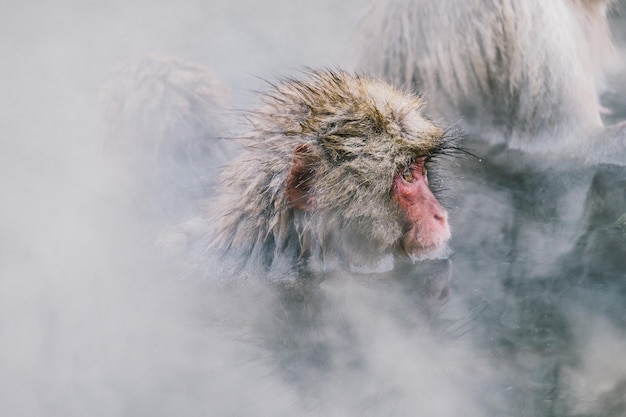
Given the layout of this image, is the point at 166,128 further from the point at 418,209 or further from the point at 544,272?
the point at 544,272

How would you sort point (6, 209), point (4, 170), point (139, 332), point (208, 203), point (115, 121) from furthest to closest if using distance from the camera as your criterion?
point (4, 170) → point (6, 209) → point (115, 121) → point (208, 203) → point (139, 332)

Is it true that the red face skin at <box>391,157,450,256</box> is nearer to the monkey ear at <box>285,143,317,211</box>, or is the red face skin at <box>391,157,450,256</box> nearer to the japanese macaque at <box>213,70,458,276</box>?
the japanese macaque at <box>213,70,458,276</box>

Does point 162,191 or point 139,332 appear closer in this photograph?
point 139,332

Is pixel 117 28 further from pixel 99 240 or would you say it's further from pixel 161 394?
pixel 161 394

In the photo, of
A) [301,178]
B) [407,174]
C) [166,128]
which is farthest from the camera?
[166,128]

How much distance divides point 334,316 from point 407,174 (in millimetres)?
527

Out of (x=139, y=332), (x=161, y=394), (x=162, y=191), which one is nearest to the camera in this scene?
(x=161, y=394)

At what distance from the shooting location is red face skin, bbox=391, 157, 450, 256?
304cm

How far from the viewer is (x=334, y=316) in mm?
2988

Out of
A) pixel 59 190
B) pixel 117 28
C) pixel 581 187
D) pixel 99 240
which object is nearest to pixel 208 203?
pixel 99 240

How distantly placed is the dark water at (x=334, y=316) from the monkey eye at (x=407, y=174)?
34 cm

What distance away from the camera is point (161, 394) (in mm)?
2527

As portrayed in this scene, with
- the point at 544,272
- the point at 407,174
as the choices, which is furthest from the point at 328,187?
the point at 544,272

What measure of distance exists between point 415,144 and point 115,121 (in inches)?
55.5
